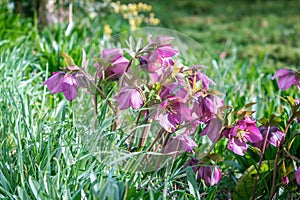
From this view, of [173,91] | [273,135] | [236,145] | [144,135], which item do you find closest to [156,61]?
[173,91]

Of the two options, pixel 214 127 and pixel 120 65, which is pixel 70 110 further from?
pixel 214 127

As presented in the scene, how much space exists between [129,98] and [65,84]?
24 cm

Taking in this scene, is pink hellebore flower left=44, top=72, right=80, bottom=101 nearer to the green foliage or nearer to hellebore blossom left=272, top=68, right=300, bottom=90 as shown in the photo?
the green foliage

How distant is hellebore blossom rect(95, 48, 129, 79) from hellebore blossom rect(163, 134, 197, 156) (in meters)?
0.29

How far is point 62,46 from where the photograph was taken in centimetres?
346

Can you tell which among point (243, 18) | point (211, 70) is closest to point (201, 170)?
point (211, 70)

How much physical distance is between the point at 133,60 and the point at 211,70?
1939mm

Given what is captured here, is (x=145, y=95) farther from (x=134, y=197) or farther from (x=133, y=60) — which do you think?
(x=134, y=197)

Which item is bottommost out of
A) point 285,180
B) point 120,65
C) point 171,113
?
point 285,180

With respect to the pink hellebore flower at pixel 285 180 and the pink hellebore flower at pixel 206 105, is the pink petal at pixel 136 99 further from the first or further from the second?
the pink hellebore flower at pixel 285 180

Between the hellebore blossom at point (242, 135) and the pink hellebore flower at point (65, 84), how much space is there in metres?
0.52

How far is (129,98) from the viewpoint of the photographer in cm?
170

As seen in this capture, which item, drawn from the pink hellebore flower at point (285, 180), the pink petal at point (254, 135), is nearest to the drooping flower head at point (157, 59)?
the pink petal at point (254, 135)

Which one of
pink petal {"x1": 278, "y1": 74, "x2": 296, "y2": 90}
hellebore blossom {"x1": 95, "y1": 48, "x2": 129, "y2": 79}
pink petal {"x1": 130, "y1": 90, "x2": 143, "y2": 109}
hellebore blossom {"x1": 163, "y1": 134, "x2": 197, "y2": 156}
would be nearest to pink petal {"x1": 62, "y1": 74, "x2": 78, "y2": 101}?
hellebore blossom {"x1": 95, "y1": 48, "x2": 129, "y2": 79}
